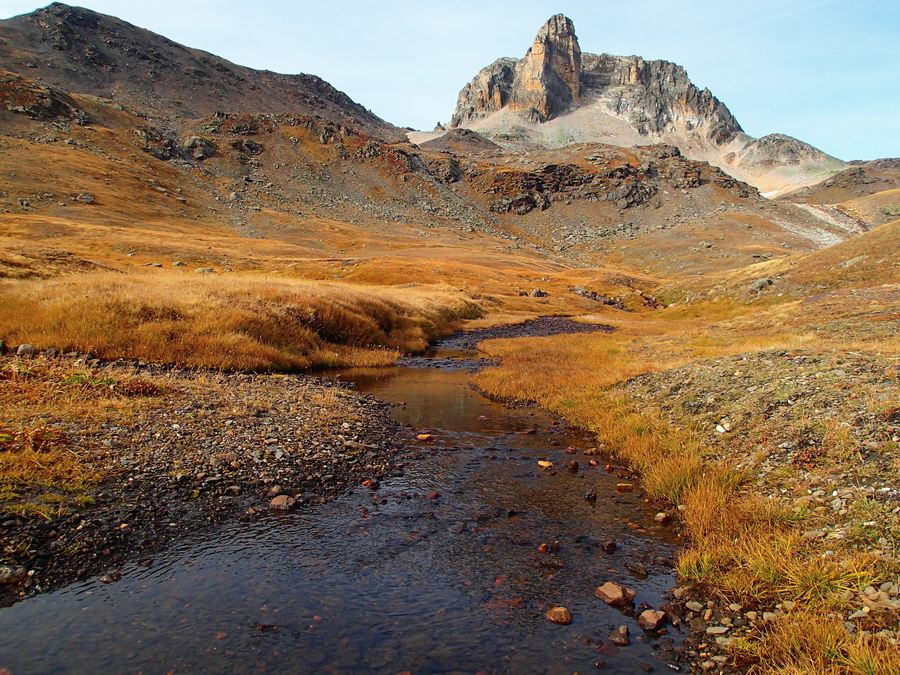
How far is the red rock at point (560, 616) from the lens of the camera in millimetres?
7133

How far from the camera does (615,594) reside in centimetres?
758

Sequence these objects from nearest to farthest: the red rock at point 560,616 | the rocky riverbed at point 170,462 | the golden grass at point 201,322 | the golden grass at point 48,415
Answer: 1. the red rock at point 560,616
2. the rocky riverbed at point 170,462
3. the golden grass at point 48,415
4. the golden grass at point 201,322

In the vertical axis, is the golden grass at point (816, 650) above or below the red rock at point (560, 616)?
above

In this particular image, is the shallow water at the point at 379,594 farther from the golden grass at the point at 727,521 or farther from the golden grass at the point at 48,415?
the golden grass at the point at 48,415

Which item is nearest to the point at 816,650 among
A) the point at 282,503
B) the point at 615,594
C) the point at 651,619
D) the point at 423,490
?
the point at 651,619

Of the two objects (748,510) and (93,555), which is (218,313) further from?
(748,510)

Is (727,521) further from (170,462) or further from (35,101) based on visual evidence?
(35,101)

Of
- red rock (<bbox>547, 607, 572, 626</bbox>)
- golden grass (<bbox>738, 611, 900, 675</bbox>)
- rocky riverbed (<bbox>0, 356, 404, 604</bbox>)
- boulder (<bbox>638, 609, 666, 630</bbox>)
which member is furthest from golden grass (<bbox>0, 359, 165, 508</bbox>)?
golden grass (<bbox>738, 611, 900, 675</bbox>)

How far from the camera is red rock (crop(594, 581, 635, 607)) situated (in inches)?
296

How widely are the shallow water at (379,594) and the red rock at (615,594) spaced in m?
0.16

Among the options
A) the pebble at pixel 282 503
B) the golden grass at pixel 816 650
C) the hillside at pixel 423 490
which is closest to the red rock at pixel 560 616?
the hillside at pixel 423 490

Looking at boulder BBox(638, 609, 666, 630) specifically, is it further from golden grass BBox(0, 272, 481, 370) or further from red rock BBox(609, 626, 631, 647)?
golden grass BBox(0, 272, 481, 370)

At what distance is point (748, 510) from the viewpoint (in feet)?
30.6

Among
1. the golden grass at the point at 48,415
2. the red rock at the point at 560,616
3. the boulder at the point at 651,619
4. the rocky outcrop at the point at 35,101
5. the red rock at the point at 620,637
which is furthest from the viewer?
the rocky outcrop at the point at 35,101
